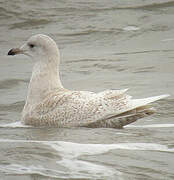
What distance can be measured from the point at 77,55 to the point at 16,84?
3.05m

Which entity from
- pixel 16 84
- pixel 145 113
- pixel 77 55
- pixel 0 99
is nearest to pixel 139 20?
pixel 77 55

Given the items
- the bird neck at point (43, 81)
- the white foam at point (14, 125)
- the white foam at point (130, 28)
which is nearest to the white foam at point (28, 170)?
the white foam at point (14, 125)

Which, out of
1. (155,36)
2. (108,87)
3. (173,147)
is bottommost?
(173,147)

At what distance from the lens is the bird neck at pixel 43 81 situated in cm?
1066

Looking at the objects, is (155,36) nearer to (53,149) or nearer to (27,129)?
(27,129)

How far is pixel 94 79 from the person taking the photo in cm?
1428

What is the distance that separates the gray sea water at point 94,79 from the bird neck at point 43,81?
1.66 feet

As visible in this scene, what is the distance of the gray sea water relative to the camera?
25.0ft

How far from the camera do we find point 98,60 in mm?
16031

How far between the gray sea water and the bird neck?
1.66 feet

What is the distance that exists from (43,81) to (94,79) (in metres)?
3.56

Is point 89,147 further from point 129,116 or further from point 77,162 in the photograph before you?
point 129,116

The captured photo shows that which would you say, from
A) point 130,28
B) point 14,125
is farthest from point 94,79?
point 130,28

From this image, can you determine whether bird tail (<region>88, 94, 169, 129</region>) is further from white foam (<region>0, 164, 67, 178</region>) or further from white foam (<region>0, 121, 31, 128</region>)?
white foam (<region>0, 164, 67, 178</region>)
